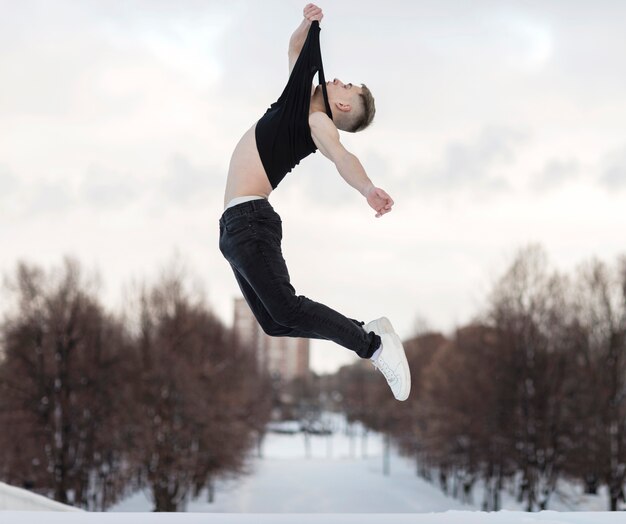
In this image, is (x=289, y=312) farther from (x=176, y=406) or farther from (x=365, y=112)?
(x=176, y=406)

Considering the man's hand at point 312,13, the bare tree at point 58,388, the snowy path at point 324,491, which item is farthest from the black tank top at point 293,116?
the snowy path at point 324,491

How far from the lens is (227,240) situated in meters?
4.42

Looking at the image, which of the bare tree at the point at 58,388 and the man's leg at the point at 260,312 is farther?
the bare tree at the point at 58,388

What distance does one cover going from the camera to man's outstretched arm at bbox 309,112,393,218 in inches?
156

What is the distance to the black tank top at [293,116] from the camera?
4.45 m

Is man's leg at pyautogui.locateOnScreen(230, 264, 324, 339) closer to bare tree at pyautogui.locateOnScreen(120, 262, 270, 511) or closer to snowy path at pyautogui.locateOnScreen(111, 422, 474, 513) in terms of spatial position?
bare tree at pyautogui.locateOnScreen(120, 262, 270, 511)

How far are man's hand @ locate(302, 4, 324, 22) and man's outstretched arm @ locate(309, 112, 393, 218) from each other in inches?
26.8

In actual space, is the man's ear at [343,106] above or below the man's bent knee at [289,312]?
above

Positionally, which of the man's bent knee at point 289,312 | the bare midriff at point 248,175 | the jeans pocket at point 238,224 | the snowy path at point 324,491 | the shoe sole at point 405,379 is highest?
the bare midriff at point 248,175

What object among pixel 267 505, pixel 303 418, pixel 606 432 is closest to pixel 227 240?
pixel 606 432

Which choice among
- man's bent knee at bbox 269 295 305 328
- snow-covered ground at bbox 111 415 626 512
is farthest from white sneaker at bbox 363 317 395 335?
snow-covered ground at bbox 111 415 626 512

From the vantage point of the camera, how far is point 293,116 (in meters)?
4.46

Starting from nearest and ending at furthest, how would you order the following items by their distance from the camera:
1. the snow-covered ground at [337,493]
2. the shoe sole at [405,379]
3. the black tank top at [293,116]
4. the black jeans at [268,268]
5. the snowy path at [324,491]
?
the black jeans at [268,268]
the black tank top at [293,116]
the shoe sole at [405,379]
the snow-covered ground at [337,493]
the snowy path at [324,491]

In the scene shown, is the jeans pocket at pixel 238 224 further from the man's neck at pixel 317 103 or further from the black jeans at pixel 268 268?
the man's neck at pixel 317 103
